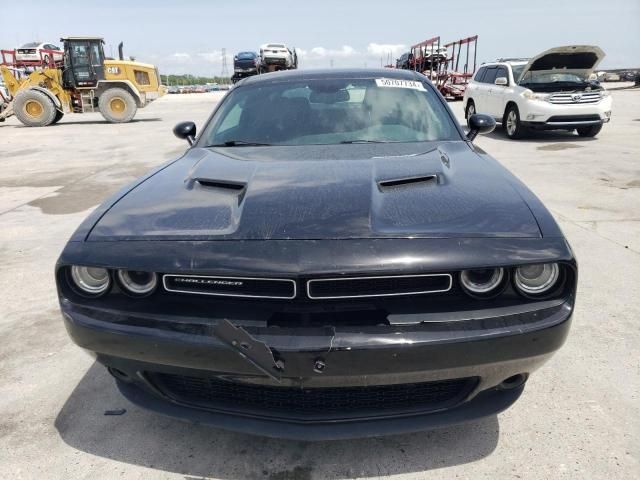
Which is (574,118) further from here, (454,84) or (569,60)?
(454,84)

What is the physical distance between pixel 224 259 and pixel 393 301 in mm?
591

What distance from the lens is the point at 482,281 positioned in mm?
1747

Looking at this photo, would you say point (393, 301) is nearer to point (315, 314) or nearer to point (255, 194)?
point (315, 314)

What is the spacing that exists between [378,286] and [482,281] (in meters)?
0.37

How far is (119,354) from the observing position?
1.78 metres

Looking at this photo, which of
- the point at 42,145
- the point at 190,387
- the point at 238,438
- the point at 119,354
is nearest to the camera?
the point at 119,354

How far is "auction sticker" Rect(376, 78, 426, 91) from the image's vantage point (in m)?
3.29

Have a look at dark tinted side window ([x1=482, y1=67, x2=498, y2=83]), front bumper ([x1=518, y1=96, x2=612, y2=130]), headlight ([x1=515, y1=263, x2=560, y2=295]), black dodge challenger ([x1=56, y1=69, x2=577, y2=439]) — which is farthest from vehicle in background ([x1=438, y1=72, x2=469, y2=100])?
headlight ([x1=515, y1=263, x2=560, y2=295])

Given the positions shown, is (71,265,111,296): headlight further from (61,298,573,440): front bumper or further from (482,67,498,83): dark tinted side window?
(482,67,498,83): dark tinted side window

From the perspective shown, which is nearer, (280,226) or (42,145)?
(280,226)

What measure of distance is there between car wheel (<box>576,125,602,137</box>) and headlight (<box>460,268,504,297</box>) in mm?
10623

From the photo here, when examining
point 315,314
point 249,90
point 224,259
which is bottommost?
point 315,314

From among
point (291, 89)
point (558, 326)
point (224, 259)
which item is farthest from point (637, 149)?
point (224, 259)

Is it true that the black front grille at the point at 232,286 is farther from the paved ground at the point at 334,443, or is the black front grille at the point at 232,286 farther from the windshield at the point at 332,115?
the windshield at the point at 332,115
